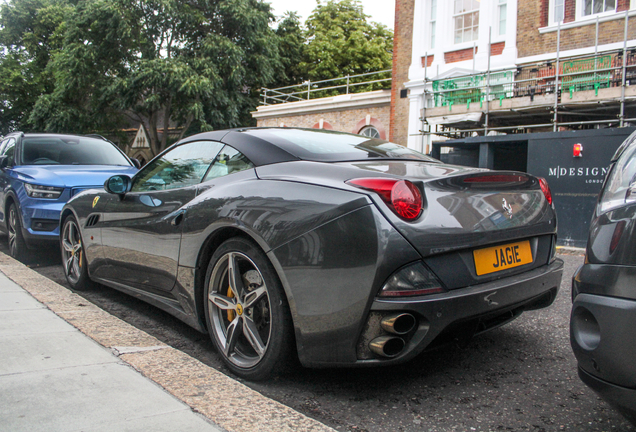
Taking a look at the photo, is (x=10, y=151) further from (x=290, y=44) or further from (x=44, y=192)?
(x=290, y=44)

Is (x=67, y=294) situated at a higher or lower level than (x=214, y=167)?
lower

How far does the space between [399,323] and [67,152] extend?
660cm

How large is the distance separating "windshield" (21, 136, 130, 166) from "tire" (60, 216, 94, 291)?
2.57 m

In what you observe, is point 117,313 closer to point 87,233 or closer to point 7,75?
point 87,233

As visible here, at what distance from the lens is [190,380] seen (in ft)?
8.44

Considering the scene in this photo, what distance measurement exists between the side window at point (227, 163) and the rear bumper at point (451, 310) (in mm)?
1270

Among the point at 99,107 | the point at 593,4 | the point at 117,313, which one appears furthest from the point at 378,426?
the point at 99,107

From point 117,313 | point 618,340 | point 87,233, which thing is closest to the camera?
point 618,340

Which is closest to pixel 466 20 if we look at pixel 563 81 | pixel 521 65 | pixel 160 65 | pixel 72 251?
pixel 521 65

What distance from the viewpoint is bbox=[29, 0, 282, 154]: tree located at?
2411 cm

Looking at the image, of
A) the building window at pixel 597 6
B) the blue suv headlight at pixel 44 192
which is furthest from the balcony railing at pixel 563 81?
the blue suv headlight at pixel 44 192

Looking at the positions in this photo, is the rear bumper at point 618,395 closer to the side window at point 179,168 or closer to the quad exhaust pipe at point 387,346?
the quad exhaust pipe at point 387,346

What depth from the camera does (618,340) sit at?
1.73 meters

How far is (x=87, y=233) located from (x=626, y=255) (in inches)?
160
